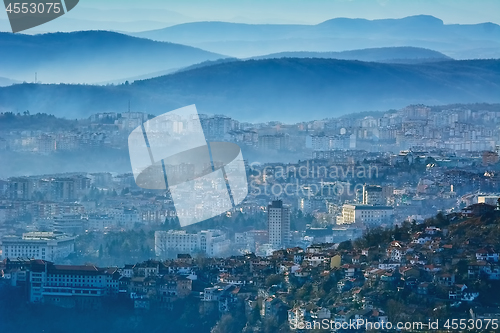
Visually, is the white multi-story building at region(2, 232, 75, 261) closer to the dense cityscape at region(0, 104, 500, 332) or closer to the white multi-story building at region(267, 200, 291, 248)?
the dense cityscape at region(0, 104, 500, 332)

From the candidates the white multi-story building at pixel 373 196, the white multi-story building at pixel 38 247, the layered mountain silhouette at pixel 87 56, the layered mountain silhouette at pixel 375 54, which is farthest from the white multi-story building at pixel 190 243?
the layered mountain silhouette at pixel 375 54

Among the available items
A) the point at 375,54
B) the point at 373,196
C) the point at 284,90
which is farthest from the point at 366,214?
the point at 375,54

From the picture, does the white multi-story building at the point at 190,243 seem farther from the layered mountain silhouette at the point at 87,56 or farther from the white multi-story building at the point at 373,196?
the layered mountain silhouette at the point at 87,56

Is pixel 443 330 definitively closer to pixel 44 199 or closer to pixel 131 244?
pixel 131 244

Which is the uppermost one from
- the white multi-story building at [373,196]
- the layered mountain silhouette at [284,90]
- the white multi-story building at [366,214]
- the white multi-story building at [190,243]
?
the layered mountain silhouette at [284,90]

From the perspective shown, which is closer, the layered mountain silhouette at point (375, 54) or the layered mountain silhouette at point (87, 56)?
the layered mountain silhouette at point (87, 56)

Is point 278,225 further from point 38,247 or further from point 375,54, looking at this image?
point 375,54

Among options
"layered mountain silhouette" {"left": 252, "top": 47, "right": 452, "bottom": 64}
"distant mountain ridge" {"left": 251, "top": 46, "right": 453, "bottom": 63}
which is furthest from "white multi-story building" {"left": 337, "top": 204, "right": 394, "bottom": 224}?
"distant mountain ridge" {"left": 251, "top": 46, "right": 453, "bottom": 63}
